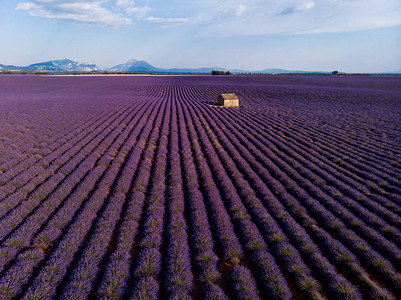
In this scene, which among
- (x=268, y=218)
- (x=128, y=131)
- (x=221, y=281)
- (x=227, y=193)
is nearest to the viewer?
(x=221, y=281)

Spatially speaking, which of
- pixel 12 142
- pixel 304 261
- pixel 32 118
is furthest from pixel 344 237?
pixel 32 118

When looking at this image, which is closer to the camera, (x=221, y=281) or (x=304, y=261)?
(x=221, y=281)

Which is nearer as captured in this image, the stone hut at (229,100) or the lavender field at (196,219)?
the lavender field at (196,219)

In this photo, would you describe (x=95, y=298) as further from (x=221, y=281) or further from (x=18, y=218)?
(x=18, y=218)

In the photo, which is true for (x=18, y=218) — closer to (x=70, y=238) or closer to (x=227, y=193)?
(x=70, y=238)

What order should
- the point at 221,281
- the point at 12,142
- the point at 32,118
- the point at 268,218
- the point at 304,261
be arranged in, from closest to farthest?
1. the point at 221,281
2. the point at 304,261
3. the point at 268,218
4. the point at 12,142
5. the point at 32,118

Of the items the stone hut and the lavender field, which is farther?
the stone hut

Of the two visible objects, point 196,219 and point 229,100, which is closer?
point 196,219
